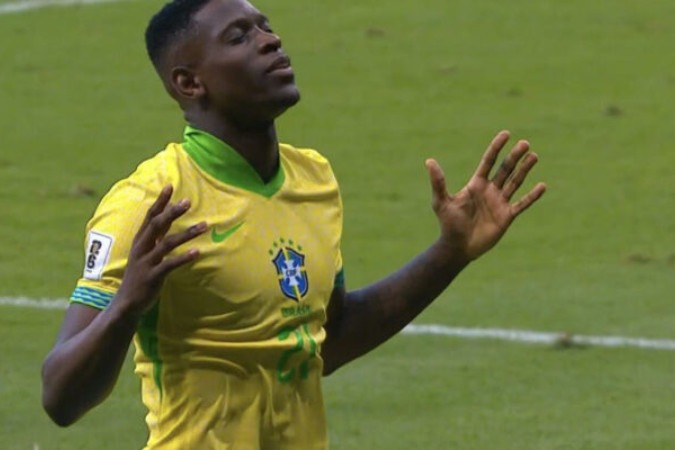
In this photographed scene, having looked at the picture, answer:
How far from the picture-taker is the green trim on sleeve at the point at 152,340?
4645 millimetres

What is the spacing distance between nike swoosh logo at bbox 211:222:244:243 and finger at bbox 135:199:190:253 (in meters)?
0.38

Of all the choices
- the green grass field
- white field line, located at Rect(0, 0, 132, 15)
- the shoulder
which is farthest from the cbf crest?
white field line, located at Rect(0, 0, 132, 15)

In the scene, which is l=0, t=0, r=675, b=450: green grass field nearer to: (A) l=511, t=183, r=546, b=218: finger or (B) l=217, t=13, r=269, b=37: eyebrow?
(A) l=511, t=183, r=546, b=218: finger

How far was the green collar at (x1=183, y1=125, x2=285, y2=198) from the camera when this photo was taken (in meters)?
4.75

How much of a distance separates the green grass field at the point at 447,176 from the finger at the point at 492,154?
278cm

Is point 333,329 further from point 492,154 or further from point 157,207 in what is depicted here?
point 157,207

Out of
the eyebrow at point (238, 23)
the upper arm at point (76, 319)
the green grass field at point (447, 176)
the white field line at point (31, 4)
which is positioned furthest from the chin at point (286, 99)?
the white field line at point (31, 4)

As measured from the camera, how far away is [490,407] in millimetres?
8211

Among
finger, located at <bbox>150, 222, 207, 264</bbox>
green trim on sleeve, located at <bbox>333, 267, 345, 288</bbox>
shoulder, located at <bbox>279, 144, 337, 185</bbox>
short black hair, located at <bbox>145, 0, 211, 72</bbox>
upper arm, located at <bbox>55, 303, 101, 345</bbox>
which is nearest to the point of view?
finger, located at <bbox>150, 222, 207, 264</bbox>

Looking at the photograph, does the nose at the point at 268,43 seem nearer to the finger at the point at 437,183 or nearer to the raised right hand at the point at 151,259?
the finger at the point at 437,183

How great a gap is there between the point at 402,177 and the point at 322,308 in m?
7.41

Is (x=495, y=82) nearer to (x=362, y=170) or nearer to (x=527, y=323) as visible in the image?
(x=362, y=170)

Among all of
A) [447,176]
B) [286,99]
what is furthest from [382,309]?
[447,176]

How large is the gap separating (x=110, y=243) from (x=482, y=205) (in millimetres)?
1048
